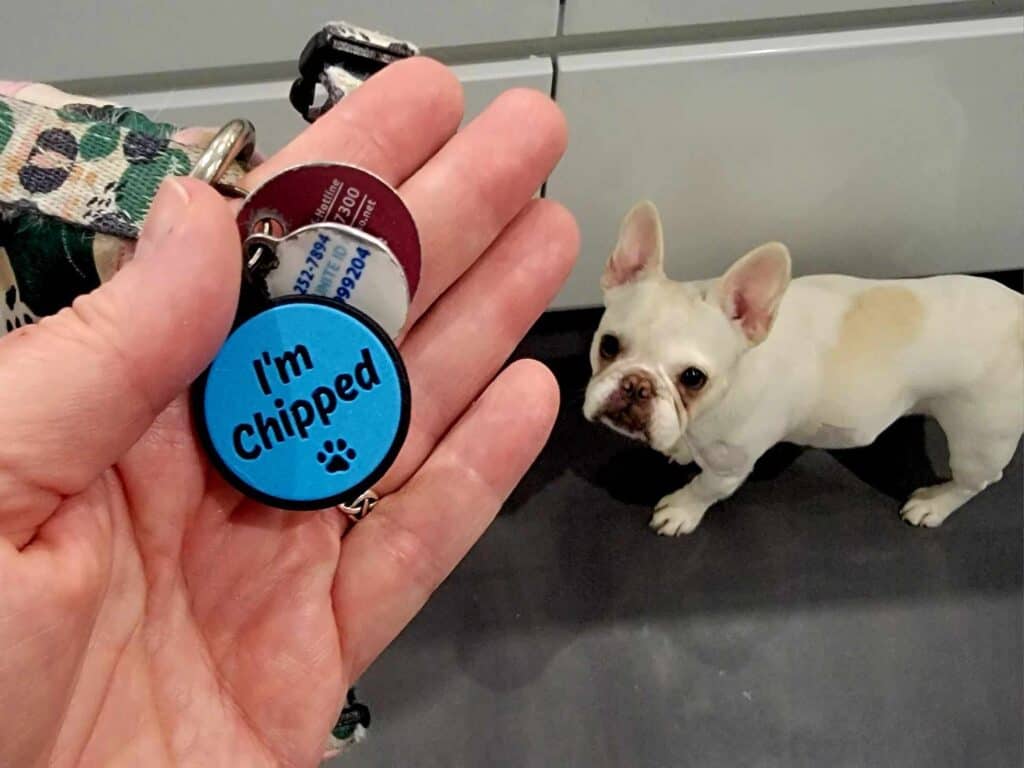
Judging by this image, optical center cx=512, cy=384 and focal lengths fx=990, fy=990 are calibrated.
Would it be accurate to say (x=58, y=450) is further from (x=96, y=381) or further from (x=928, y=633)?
(x=928, y=633)

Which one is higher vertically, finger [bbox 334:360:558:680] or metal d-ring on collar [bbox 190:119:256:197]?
metal d-ring on collar [bbox 190:119:256:197]

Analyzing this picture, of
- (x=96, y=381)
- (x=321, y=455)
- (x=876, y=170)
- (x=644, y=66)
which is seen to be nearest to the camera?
(x=96, y=381)

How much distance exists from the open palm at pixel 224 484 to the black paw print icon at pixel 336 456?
8 cm

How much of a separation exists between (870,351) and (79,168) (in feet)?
2.60

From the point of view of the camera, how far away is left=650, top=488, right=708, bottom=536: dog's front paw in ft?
4.00

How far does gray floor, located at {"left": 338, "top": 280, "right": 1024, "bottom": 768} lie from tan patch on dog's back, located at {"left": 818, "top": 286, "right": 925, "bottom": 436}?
0.81 ft

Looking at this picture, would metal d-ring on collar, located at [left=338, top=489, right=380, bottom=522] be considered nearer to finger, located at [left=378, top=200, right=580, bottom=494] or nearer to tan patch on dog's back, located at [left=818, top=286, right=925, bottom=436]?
finger, located at [left=378, top=200, right=580, bottom=494]

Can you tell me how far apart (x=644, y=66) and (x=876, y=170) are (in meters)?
0.31

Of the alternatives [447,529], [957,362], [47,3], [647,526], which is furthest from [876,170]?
[47,3]

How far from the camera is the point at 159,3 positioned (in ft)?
2.47

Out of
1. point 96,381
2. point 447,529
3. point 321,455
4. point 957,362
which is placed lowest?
point 957,362

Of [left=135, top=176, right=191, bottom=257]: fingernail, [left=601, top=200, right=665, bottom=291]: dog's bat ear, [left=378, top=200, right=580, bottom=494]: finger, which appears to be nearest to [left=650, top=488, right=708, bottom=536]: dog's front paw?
[left=601, top=200, right=665, bottom=291]: dog's bat ear

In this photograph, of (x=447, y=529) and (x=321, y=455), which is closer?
(x=321, y=455)

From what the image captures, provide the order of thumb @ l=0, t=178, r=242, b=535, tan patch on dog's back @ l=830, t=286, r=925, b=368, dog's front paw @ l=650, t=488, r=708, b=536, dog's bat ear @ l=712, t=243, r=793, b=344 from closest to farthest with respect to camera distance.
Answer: thumb @ l=0, t=178, r=242, b=535
dog's bat ear @ l=712, t=243, r=793, b=344
tan patch on dog's back @ l=830, t=286, r=925, b=368
dog's front paw @ l=650, t=488, r=708, b=536
